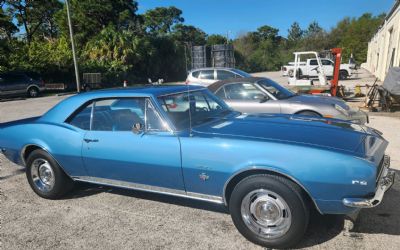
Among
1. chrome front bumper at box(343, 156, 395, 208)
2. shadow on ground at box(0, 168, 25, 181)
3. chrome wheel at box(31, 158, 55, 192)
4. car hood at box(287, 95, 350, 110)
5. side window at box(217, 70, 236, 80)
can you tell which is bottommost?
shadow on ground at box(0, 168, 25, 181)

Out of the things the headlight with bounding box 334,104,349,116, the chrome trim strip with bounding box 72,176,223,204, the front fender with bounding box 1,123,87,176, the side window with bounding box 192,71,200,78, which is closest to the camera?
the chrome trim strip with bounding box 72,176,223,204

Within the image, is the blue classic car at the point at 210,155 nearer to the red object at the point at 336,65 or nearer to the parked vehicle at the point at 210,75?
the parked vehicle at the point at 210,75

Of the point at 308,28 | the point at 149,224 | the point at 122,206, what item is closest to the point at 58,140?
the point at 122,206

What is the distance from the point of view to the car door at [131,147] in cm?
358

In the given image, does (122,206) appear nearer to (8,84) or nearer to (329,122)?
(329,122)

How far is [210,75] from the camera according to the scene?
13.5 m

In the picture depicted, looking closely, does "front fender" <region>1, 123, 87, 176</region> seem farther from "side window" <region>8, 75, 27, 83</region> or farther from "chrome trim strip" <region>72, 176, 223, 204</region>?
"side window" <region>8, 75, 27, 83</region>

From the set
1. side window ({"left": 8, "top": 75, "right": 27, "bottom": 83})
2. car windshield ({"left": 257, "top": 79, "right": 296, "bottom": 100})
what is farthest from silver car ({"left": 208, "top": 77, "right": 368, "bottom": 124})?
side window ({"left": 8, "top": 75, "right": 27, "bottom": 83})

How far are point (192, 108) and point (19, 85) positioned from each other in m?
20.3

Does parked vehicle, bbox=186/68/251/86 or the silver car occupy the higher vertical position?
parked vehicle, bbox=186/68/251/86

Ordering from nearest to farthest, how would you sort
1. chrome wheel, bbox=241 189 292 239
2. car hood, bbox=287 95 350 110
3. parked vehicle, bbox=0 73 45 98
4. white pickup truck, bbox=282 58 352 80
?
chrome wheel, bbox=241 189 292 239 < car hood, bbox=287 95 350 110 < parked vehicle, bbox=0 73 45 98 < white pickup truck, bbox=282 58 352 80

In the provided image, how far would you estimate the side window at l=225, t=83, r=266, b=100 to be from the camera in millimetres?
7400

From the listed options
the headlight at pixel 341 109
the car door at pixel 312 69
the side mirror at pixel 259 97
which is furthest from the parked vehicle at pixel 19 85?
the headlight at pixel 341 109

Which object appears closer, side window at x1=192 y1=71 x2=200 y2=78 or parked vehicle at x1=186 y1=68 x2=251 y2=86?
parked vehicle at x1=186 y1=68 x2=251 y2=86
